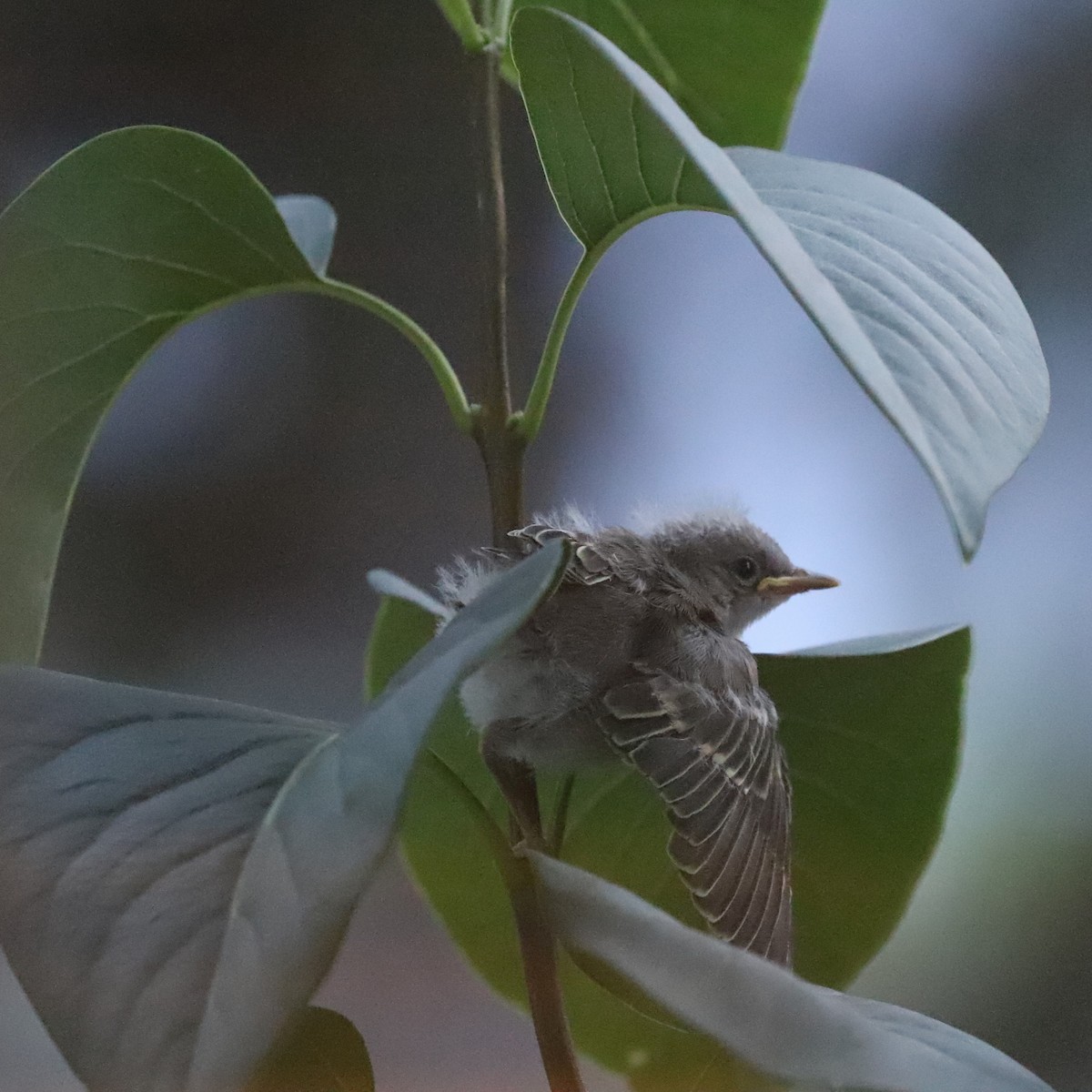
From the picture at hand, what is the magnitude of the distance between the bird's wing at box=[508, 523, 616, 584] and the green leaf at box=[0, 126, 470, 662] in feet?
0.18

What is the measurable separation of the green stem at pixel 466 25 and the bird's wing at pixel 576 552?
0.20 meters

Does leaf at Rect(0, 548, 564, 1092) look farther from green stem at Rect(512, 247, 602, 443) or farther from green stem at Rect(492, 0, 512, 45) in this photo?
green stem at Rect(492, 0, 512, 45)

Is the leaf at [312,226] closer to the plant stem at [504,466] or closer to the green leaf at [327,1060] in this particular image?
the plant stem at [504,466]

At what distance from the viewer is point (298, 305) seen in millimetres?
890

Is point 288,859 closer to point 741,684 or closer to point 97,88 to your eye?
point 741,684

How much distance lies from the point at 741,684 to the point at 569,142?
8.4 inches

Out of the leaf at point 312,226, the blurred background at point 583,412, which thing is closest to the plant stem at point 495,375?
the leaf at point 312,226

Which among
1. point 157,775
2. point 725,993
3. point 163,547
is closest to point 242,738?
point 157,775

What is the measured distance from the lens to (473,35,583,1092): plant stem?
1.25 feet

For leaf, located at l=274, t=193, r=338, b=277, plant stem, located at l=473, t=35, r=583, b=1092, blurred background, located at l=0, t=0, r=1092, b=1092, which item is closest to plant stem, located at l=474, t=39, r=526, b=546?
plant stem, located at l=473, t=35, r=583, b=1092

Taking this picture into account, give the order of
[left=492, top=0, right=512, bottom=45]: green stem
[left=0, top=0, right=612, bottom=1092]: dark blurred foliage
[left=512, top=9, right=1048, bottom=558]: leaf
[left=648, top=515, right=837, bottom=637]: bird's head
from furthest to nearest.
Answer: [left=0, top=0, right=612, bottom=1092]: dark blurred foliage, [left=648, top=515, right=837, bottom=637]: bird's head, [left=492, top=0, right=512, bottom=45]: green stem, [left=512, top=9, right=1048, bottom=558]: leaf

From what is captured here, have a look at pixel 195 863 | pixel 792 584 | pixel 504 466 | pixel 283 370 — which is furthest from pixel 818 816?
pixel 283 370

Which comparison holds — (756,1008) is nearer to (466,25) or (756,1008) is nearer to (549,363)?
(549,363)

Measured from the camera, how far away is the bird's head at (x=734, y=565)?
0.58 meters
